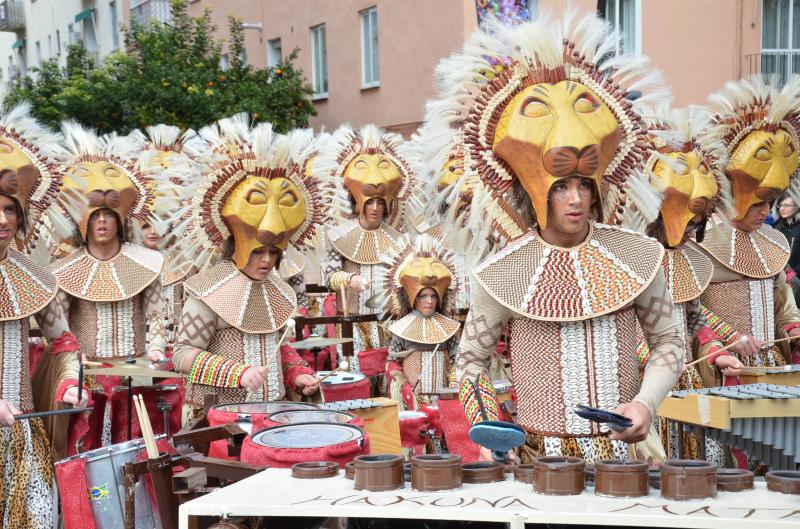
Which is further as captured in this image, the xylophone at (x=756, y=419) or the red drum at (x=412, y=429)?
the red drum at (x=412, y=429)

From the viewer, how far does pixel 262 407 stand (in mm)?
5137

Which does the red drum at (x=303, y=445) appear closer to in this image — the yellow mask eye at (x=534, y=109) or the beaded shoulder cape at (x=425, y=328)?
the yellow mask eye at (x=534, y=109)

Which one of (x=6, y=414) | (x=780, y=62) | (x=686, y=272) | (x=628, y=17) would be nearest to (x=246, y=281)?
(x=6, y=414)

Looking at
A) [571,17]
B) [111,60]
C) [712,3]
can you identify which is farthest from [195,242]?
[111,60]

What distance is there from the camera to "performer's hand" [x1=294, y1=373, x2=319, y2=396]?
5887 millimetres

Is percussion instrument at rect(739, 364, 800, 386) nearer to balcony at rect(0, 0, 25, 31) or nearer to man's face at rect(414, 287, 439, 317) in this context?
man's face at rect(414, 287, 439, 317)

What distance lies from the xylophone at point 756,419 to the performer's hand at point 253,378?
78.4 inches

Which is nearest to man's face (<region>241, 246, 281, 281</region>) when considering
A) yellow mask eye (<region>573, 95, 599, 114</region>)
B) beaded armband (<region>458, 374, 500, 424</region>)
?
beaded armband (<region>458, 374, 500, 424</region>)

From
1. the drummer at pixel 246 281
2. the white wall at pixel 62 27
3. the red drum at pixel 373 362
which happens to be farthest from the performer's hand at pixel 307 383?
the white wall at pixel 62 27

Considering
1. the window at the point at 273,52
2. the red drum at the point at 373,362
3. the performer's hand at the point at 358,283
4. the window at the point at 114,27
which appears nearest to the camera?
the red drum at the point at 373,362

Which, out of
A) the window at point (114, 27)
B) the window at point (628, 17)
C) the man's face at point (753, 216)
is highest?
the window at point (114, 27)

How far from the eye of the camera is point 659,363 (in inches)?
156

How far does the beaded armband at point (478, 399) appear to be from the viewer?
13.0ft

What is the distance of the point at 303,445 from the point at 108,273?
3.95 meters
